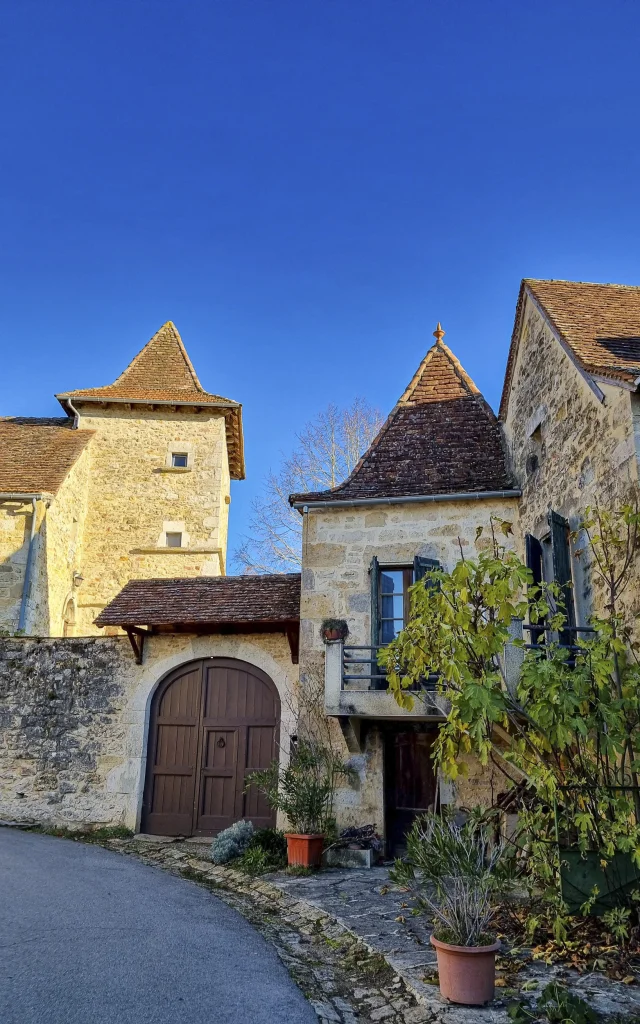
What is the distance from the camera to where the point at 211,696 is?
10695 mm

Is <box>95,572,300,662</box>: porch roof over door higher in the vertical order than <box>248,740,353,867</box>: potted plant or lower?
higher

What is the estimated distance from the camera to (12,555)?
13953 mm

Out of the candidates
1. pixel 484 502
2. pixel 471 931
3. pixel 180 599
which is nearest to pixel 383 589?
pixel 484 502

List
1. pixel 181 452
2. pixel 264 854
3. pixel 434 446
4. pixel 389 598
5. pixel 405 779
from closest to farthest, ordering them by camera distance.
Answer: pixel 264 854
pixel 405 779
pixel 389 598
pixel 434 446
pixel 181 452

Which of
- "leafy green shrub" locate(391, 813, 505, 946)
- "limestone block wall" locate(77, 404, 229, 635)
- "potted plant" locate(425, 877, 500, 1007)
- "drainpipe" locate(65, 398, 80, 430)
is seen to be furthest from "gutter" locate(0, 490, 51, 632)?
"potted plant" locate(425, 877, 500, 1007)

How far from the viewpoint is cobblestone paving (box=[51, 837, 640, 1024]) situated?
4.14m

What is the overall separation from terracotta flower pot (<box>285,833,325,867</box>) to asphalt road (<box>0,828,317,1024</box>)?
117cm

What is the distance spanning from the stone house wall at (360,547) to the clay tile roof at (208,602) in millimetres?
538

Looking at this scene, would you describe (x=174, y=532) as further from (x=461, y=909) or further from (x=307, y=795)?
(x=461, y=909)

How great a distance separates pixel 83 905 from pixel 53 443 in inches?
488

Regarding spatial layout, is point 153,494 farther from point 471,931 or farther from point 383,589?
point 471,931

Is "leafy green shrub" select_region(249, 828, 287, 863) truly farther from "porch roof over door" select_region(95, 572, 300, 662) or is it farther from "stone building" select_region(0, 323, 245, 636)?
"stone building" select_region(0, 323, 245, 636)

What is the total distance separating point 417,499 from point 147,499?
948 cm

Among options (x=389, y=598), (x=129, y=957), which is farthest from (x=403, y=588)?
(x=129, y=957)
